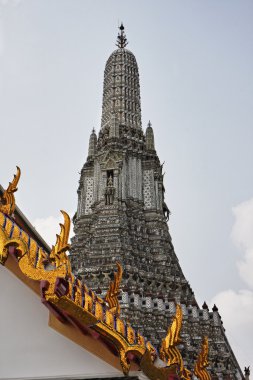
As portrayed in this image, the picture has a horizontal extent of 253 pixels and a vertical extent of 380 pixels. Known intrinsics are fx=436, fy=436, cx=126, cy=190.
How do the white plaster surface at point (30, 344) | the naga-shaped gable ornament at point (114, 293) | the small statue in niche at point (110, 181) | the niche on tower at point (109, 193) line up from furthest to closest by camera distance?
the small statue in niche at point (110, 181), the niche on tower at point (109, 193), the naga-shaped gable ornament at point (114, 293), the white plaster surface at point (30, 344)

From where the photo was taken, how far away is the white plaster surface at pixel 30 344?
3609 mm

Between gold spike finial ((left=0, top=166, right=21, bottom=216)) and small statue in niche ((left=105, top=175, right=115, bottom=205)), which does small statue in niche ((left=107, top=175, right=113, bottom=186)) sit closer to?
small statue in niche ((left=105, top=175, right=115, bottom=205))

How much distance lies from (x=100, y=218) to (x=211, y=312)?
30.8 ft

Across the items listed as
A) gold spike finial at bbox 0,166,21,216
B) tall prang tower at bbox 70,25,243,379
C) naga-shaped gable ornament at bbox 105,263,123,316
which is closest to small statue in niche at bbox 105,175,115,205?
tall prang tower at bbox 70,25,243,379

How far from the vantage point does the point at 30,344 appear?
3.76 metres

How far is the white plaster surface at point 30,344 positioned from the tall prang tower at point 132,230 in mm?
15935

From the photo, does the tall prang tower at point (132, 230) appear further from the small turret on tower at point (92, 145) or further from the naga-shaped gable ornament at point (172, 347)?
the naga-shaped gable ornament at point (172, 347)

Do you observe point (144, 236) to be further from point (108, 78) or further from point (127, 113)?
point (108, 78)

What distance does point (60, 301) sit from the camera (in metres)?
3.14

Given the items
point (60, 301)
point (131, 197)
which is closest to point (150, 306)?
point (131, 197)

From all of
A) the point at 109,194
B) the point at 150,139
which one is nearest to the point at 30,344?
the point at 109,194

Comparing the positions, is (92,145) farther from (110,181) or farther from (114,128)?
(110,181)

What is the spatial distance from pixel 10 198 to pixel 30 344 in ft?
4.18

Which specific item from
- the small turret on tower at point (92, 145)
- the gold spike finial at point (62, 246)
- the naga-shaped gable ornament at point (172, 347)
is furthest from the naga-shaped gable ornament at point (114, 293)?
the small turret on tower at point (92, 145)
